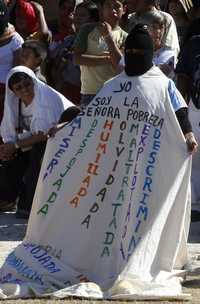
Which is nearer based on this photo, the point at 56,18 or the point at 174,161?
the point at 174,161

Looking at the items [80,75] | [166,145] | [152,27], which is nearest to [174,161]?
[166,145]

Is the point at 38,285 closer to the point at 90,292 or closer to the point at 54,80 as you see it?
the point at 90,292

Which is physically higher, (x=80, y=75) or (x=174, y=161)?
(x=174, y=161)

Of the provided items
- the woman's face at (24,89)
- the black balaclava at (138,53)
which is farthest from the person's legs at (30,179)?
the black balaclava at (138,53)

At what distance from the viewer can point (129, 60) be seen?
23.1ft

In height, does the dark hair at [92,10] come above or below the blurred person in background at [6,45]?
above

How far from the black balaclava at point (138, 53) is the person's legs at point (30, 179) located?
253 cm

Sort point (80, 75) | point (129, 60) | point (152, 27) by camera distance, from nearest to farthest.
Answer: point (129, 60), point (152, 27), point (80, 75)

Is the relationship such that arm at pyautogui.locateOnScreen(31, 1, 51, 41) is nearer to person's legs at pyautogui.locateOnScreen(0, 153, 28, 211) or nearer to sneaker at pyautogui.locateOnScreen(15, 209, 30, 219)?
person's legs at pyautogui.locateOnScreen(0, 153, 28, 211)

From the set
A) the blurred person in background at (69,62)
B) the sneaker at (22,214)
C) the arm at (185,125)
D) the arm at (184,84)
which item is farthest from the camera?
the blurred person in background at (69,62)

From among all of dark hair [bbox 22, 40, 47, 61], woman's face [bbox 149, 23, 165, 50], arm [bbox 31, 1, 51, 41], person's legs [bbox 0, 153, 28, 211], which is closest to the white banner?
woman's face [bbox 149, 23, 165, 50]

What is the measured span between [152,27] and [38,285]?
10.4 feet

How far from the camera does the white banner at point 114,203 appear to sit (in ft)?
22.4

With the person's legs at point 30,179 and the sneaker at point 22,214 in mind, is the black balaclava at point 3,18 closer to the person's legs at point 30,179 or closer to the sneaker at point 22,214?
the person's legs at point 30,179
